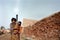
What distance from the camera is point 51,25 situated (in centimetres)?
1652

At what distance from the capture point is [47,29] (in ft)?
53.7

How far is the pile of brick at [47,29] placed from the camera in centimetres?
1548

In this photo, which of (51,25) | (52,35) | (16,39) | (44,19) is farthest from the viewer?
(44,19)

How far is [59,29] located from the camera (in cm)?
1563

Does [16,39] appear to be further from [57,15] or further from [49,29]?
[57,15]

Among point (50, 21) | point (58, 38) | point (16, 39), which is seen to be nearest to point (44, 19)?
point (50, 21)

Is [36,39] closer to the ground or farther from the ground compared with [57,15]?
closer to the ground

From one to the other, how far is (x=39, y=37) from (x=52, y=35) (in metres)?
1.17

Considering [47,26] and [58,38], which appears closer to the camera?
[58,38]

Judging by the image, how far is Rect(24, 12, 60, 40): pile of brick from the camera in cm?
1548

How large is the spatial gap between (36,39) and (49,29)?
60.6 inches

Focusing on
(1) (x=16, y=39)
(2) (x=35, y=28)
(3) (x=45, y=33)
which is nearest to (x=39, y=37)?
(3) (x=45, y=33)

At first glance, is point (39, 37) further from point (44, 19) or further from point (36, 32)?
point (44, 19)

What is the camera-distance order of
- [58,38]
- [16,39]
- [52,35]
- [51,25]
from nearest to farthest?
1. [16,39]
2. [58,38]
3. [52,35]
4. [51,25]
